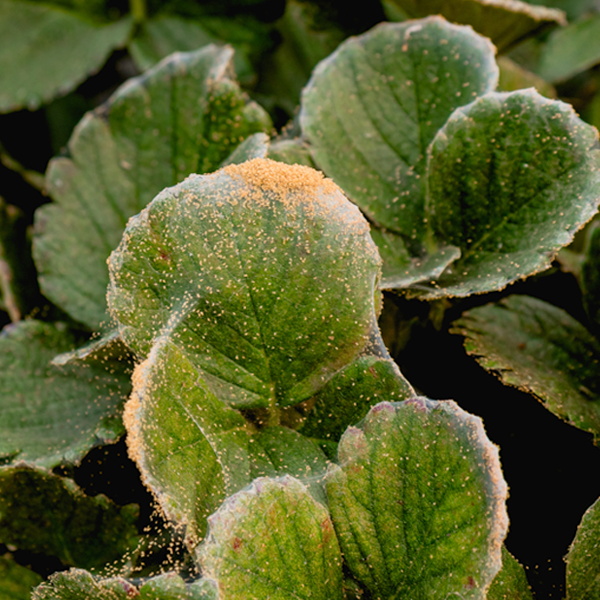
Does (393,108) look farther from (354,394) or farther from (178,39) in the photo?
(178,39)

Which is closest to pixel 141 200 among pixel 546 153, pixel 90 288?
pixel 90 288

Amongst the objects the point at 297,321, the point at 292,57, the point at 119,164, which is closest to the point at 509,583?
the point at 297,321

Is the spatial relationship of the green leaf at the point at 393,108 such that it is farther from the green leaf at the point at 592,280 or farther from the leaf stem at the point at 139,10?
the leaf stem at the point at 139,10

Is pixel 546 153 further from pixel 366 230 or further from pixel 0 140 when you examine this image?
pixel 0 140

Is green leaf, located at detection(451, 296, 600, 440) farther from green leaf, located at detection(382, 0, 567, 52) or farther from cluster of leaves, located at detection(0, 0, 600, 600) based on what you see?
green leaf, located at detection(382, 0, 567, 52)

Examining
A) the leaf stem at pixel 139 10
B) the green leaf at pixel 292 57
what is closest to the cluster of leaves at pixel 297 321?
the green leaf at pixel 292 57
